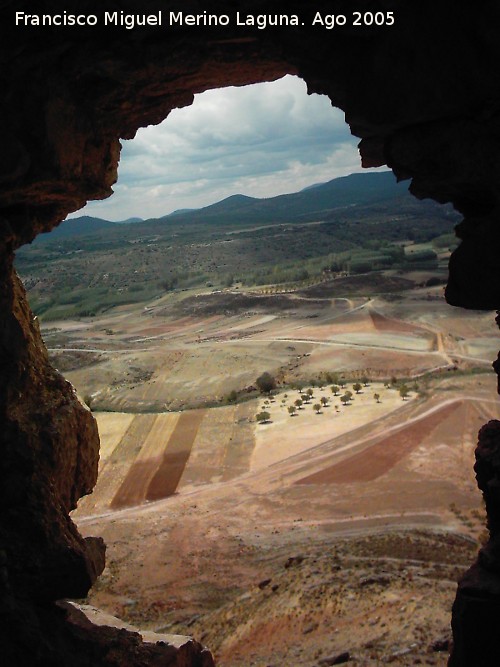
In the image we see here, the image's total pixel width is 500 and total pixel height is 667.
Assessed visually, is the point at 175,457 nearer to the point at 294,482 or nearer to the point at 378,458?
the point at 294,482

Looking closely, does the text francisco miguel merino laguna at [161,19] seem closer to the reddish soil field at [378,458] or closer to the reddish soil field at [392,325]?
the reddish soil field at [378,458]

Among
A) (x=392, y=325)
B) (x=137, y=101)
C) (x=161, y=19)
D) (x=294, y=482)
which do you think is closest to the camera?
(x=161, y=19)

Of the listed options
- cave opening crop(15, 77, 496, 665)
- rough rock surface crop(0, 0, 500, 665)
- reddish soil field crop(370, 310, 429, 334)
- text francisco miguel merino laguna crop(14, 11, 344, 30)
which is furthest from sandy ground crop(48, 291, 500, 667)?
text francisco miguel merino laguna crop(14, 11, 344, 30)

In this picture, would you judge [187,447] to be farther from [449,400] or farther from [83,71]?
[83,71]

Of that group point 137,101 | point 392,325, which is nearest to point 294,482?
point 137,101

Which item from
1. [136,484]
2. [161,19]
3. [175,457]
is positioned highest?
[161,19]

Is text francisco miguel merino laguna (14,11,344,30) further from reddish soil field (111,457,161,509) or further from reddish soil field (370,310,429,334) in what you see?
reddish soil field (370,310,429,334)
